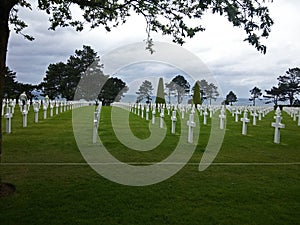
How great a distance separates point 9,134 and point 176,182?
7904 mm

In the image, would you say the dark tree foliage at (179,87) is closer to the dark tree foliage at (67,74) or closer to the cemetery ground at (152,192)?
the dark tree foliage at (67,74)

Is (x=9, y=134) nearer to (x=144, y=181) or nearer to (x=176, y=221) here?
(x=144, y=181)

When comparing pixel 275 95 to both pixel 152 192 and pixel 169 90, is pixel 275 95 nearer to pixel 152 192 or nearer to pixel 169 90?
pixel 169 90

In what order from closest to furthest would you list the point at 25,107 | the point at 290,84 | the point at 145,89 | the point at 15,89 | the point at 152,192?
the point at 152,192, the point at 25,107, the point at 145,89, the point at 15,89, the point at 290,84

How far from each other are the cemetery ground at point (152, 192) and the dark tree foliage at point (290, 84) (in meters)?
61.3

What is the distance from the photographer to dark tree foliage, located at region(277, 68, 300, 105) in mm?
64938

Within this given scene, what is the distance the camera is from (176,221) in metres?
4.02

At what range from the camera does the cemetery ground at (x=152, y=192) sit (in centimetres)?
413

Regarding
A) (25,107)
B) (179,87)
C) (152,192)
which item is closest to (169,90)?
(179,87)

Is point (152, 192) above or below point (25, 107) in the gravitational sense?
below

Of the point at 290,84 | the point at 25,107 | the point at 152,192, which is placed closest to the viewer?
the point at 152,192

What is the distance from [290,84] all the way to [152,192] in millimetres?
67439

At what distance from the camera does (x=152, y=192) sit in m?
5.20

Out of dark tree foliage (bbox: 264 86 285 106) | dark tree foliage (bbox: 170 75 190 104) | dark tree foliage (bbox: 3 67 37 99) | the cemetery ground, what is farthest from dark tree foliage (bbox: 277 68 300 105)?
the cemetery ground
